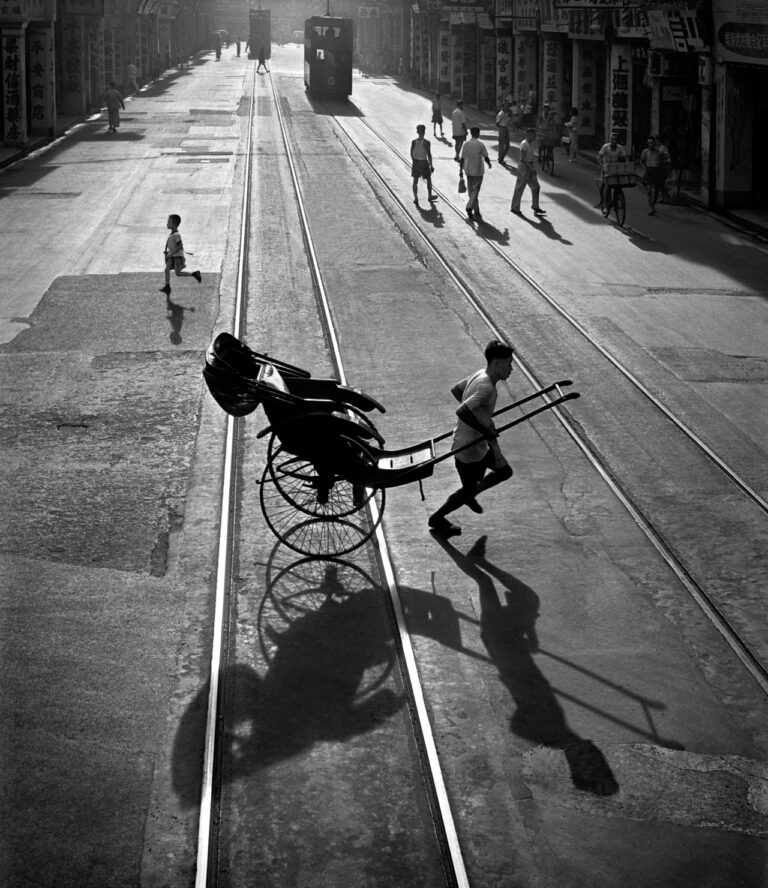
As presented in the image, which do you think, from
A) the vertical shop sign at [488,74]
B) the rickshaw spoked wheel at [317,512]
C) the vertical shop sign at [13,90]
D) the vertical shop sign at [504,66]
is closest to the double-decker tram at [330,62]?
the vertical shop sign at [488,74]

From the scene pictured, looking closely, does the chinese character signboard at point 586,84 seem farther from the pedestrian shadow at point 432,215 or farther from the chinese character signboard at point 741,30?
the pedestrian shadow at point 432,215

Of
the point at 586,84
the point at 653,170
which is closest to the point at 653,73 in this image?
the point at 653,170

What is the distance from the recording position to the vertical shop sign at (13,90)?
35.9m

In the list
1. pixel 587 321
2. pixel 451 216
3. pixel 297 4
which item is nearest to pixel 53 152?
pixel 451 216

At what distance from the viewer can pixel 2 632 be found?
321 inches

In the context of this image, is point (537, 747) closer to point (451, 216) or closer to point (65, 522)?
point (65, 522)

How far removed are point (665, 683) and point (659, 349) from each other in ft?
28.0

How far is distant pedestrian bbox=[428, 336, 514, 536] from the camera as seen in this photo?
29.8ft

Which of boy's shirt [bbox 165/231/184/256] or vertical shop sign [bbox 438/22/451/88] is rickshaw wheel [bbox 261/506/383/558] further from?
vertical shop sign [bbox 438/22/451/88]

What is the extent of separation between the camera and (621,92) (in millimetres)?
34656

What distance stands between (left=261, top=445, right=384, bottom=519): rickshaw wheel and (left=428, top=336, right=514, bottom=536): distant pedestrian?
579mm

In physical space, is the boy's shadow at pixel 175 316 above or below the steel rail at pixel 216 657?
above

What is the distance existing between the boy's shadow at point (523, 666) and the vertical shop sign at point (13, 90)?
1185 inches

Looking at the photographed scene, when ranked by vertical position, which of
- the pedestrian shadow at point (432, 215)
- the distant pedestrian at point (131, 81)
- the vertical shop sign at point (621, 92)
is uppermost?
the distant pedestrian at point (131, 81)
